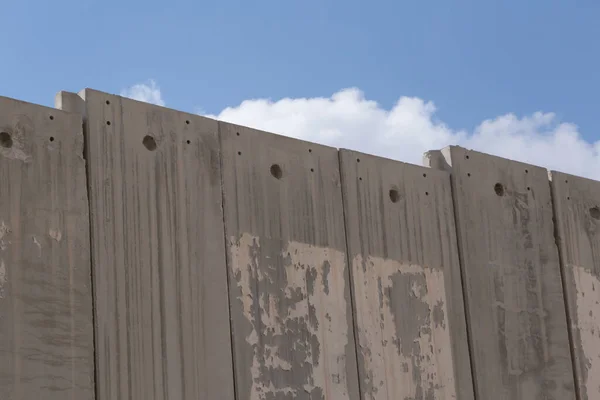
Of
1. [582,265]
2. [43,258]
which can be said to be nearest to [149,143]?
[43,258]

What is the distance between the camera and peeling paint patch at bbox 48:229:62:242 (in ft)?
20.5

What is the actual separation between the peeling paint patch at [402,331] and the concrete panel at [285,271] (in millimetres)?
146

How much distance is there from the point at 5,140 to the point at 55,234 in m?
0.57

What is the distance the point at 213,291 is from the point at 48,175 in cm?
120

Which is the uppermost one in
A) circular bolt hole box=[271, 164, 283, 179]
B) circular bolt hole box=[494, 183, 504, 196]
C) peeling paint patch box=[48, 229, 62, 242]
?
circular bolt hole box=[494, 183, 504, 196]

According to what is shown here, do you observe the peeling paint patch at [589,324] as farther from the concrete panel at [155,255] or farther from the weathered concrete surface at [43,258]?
the weathered concrete surface at [43,258]

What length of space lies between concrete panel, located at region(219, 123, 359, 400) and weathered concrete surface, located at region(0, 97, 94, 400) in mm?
1030

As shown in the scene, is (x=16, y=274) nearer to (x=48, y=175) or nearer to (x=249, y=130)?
(x=48, y=175)

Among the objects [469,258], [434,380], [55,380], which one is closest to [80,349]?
[55,380]

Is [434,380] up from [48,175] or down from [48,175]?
down

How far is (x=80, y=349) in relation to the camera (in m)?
6.21

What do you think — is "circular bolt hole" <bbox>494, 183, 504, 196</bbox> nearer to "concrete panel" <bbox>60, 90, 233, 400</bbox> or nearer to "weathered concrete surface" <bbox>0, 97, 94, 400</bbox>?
"concrete panel" <bbox>60, 90, 233, 400</bbox>

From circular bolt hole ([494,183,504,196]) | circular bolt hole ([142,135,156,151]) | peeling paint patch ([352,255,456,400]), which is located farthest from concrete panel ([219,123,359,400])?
circular bolt hole ([494,183,504,196])

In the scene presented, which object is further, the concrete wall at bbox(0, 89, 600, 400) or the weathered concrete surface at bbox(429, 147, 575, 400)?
the weathered concrete surface at bbox(429, 147, 575, 400)
